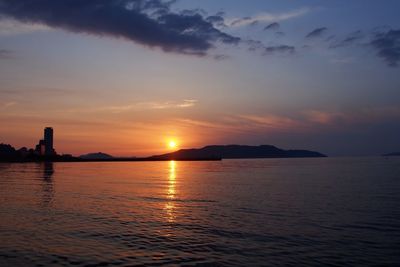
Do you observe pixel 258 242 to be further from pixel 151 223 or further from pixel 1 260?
pixel 1 260

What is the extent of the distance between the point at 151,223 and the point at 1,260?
15.3 meters

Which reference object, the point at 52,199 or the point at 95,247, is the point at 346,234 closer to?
the point at 95,247

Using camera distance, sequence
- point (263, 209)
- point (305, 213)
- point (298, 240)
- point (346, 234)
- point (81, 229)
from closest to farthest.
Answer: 1. point (298, 240)
2. point (346, 234)
3. point (81, 229)
4. point (305, 213)
5. point (263, 209)

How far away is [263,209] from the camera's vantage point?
46.2 metres

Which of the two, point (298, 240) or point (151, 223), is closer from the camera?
point (298, 240)

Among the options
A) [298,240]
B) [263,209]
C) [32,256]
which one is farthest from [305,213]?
[32,256]

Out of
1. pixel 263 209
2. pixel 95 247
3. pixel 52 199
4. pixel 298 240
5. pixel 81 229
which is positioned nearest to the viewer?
pixel 95 247

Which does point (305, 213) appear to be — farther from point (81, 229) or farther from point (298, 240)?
point (81, 229)

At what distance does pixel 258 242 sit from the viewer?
95.9 feet

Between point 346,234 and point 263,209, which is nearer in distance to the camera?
point 346,234

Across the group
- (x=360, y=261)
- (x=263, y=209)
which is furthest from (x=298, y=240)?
(x=263, y=209)

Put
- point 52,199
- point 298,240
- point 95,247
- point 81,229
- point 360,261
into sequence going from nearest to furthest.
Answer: point 360,261
point 95,247
point 298,240
point 81,229
point 52,199

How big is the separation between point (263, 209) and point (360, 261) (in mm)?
21969

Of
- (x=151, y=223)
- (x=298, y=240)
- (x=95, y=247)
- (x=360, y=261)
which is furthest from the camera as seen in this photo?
(x=151, y=223)
